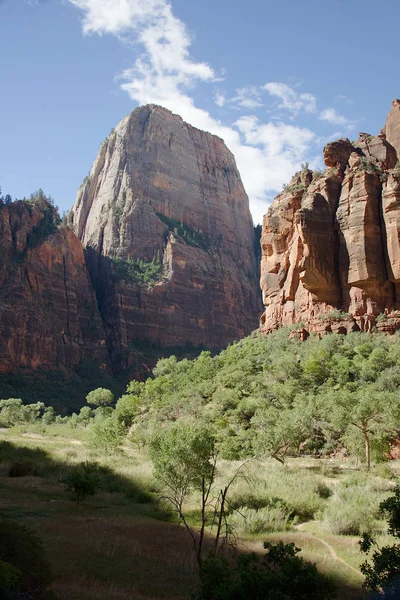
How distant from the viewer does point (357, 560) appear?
11602mm

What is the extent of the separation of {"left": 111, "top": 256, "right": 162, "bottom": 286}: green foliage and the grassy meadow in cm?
8908

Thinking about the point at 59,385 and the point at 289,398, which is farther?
the point at 59,385

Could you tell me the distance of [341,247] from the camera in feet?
150

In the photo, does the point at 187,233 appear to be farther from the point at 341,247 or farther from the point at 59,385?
Answer: the point at 341,247

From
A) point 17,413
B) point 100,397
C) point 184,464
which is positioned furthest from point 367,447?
point 100,397

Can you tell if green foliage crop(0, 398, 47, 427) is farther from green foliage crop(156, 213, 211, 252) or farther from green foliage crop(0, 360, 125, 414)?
green foliage crop(156, 213, 211, 252)

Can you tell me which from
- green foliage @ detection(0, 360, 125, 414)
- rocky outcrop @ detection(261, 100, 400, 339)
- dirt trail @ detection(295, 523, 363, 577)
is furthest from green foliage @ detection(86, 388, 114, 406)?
dirt trail @ detection(295, 523, 363, 577)

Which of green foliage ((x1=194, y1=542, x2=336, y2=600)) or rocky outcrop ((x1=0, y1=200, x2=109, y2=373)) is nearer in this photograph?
green foliage ((x1=194, y1=542, x2=336, y2=600))

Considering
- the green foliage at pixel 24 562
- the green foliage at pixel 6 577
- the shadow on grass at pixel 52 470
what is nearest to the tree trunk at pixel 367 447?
the shadow on grass at pixel 52 470

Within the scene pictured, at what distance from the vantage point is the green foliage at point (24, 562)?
25.3 feet

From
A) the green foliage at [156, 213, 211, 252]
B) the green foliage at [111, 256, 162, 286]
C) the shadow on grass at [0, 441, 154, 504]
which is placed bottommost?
the shadow on grass at [0, 441, 154, 504]

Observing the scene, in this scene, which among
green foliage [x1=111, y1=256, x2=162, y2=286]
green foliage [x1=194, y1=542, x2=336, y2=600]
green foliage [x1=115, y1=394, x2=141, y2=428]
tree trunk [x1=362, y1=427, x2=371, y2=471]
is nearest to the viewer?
green foliage [x1=194, y1=542, x2=336, y2=600]

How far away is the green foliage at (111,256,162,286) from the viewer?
370 ft

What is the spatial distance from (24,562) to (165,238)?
117m
